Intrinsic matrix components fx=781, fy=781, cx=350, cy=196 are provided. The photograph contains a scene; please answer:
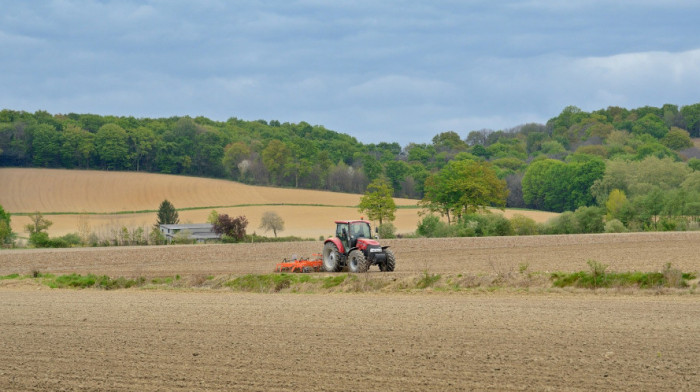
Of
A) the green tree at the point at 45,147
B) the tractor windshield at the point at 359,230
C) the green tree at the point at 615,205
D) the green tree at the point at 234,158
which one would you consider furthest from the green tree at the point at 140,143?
the tractor windshield at the point at 359,230

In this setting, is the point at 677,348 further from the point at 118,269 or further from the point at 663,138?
the point at 663,138

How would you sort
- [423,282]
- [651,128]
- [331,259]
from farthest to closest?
[651,128]
[331,259]
[423,282]

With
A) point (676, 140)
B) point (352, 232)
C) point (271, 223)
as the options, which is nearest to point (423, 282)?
point (352, 232)

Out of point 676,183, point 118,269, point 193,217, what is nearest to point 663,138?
point 676,183

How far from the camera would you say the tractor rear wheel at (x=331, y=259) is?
30.4 meters

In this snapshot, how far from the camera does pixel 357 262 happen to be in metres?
29.0

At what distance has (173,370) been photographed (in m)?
13.0

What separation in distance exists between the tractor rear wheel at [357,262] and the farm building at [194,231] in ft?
136

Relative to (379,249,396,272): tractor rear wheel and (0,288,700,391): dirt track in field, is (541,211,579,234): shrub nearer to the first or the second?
(379,249,396,272): tractor rear wheel

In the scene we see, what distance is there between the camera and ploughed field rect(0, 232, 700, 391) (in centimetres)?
1202

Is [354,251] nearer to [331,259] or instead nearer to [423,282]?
[331,259]

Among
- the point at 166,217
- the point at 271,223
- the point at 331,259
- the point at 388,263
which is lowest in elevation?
the point at 388,263

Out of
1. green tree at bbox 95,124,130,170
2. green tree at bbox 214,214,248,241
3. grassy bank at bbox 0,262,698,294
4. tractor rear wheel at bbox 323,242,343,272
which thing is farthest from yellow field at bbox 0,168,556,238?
grassy bank at bbox 0,262,698,294

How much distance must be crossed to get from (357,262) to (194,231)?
1781 inches
